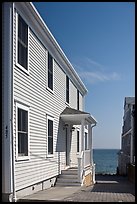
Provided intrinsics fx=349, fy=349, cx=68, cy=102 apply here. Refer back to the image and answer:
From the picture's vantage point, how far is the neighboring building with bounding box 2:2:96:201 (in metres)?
9.46

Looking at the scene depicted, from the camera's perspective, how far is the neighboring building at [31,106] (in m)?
9.46

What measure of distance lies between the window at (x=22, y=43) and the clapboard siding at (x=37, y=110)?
0.38m

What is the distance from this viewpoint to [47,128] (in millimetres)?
14516

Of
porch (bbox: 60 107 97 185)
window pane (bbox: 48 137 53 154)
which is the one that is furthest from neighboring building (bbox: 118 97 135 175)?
window pane (bbox: 48 137 53 154)

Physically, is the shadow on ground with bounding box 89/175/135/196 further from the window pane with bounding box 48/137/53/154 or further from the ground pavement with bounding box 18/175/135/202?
the window pane with bounding box 48/137/53/154

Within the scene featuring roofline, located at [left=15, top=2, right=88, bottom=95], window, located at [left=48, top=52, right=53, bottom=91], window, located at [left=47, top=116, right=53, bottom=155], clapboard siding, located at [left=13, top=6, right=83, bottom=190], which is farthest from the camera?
window, located at [left=48, top=52, right=53, bottom=91]

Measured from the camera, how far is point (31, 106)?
11898 mm

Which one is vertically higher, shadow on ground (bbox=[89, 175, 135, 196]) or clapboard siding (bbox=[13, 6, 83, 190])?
clapboard siding (bbox=[13, 6, 83, 190])

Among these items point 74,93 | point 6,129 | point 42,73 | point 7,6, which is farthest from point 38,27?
point 74,93

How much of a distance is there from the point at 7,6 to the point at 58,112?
827 centimetres

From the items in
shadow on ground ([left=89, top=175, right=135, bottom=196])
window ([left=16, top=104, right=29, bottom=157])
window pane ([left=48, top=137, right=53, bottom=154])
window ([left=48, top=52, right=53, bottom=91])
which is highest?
window ([left=48, top=52, right=53, bottom=91])

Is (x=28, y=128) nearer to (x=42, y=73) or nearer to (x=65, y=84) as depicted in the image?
(x=42, y=73)

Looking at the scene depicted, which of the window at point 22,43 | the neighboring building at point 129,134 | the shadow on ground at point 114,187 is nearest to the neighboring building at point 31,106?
the window at point 22,43

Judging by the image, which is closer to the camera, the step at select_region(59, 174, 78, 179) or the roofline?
the roofline
